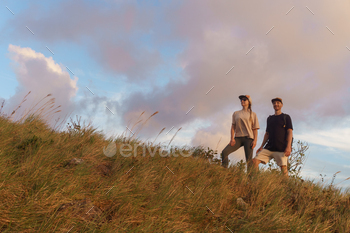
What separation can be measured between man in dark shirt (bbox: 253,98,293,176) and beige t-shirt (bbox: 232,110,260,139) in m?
0.44

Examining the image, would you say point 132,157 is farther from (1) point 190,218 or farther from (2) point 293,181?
(2) point 293,181

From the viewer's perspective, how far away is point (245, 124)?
22.7 feet

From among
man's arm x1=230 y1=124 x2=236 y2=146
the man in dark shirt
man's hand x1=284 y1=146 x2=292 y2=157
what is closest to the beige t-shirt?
man's arm x1=230 y1=124 x2=236 y2=146

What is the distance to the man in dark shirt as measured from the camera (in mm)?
6605

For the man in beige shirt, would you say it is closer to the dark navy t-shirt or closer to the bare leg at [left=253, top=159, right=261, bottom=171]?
the bare leg at [left=253, top=159, right=261, bottom=171]

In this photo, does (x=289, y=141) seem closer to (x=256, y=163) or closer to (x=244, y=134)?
(x=256, y=163)

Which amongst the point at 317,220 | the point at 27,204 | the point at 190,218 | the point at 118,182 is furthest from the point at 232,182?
the point at 27,204

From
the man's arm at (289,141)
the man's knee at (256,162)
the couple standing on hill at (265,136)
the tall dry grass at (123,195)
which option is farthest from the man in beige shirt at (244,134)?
the tall dry grass at (123,195)

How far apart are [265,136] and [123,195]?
5144mm

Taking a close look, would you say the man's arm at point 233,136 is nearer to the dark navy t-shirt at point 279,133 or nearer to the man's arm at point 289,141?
the dark navy t-shirt at point 279,133

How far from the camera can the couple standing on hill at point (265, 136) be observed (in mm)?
6637

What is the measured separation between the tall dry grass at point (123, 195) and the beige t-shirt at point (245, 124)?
5.57ft

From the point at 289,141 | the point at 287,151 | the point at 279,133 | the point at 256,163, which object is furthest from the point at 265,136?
the point at 256,163

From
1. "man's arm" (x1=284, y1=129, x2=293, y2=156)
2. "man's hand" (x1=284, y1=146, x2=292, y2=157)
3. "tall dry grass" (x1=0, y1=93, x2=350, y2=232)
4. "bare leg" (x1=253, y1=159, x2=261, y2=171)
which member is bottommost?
"tall dry grass" (x1=0, y1=93, x2=350, y2=232)
